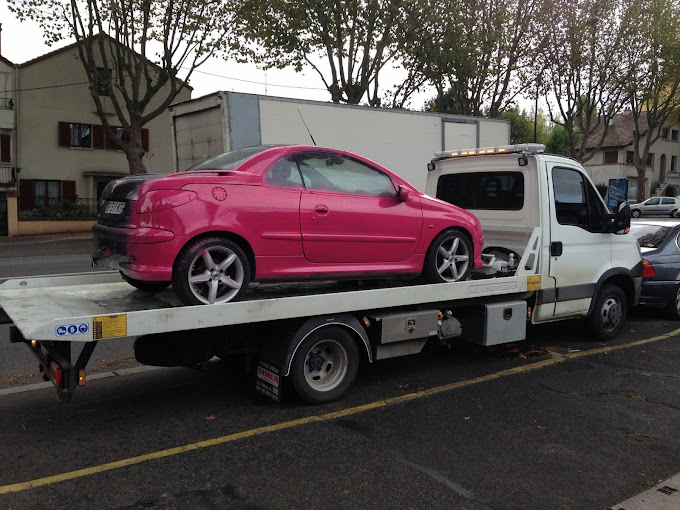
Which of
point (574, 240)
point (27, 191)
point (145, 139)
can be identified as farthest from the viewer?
point (145, 139)

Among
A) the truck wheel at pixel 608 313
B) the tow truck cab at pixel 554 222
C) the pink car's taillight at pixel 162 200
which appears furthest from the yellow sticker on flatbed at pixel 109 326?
the truck wheel at pixel 608 313

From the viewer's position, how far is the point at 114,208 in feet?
15.2

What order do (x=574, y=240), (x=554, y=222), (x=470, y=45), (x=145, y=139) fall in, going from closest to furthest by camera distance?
1. (x=554, y=222)
2. (x=574, y=240)
3. (x=470, y=45)
4. (x=145, y=139)

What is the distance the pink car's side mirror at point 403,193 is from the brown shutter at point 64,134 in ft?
93.9

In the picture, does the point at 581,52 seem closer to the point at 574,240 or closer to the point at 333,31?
the point at 333,31

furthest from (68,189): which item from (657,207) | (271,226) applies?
(657,207)

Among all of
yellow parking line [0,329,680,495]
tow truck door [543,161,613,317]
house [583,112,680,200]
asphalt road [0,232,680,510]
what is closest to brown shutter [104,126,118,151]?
asphalt road [0,232,680,510]

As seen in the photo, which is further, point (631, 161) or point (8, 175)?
point (631, 161)

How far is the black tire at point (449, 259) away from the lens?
5848 mm

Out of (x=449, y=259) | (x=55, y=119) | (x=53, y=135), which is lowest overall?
(x=449, y=259)

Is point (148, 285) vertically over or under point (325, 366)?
over

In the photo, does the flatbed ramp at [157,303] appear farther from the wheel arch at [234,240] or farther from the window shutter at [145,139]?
the window shutter at [145,139]

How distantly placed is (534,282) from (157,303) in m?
3.84

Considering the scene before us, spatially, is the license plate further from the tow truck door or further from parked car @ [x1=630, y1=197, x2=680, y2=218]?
parked car @ [x1=630, y1=197, x2=680, y2=218]
